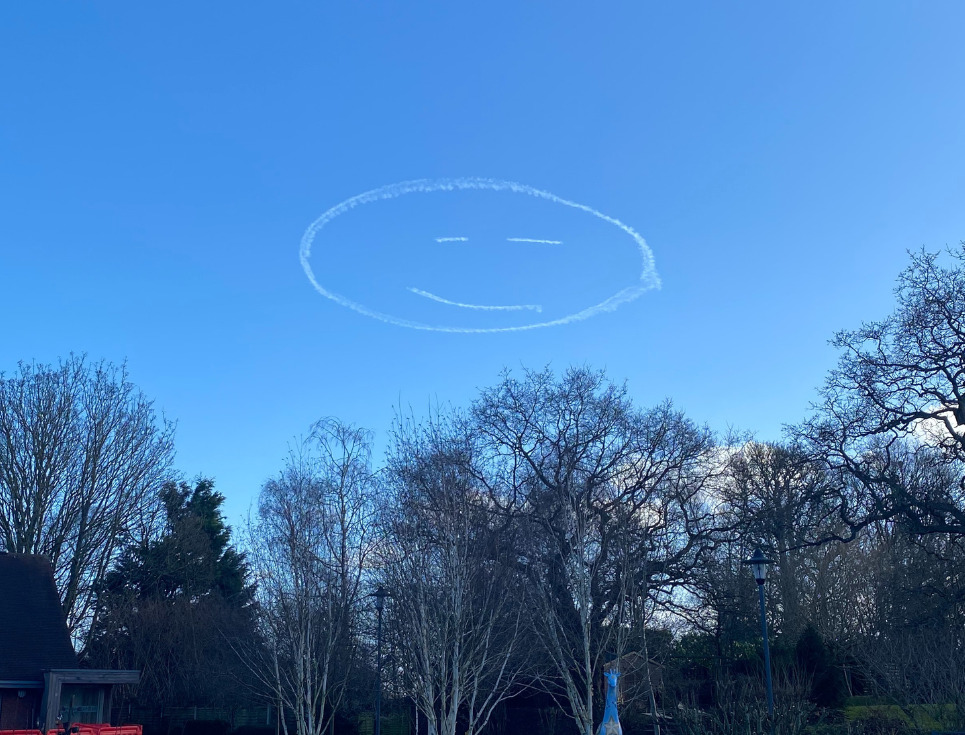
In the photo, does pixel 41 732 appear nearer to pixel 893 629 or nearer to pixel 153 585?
pixel 153 585

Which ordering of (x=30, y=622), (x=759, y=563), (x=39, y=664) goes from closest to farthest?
1. (x=759, y=563)
2. (x=39, y=664)
3. (x=30, y=622)

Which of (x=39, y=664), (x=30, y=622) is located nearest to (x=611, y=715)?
(x=39, y=664)

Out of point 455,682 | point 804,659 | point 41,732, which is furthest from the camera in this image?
point 804,659

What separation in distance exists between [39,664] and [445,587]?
16091 millimetres

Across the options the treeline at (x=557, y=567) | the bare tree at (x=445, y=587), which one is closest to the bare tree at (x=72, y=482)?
the treeline at (x=557, y=567)

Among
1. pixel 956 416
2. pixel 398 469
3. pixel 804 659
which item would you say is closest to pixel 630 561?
pixel 804 659

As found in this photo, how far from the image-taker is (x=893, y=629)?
23.3 meters

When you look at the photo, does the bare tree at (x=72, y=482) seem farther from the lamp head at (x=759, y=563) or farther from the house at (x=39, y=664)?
the lamp head at (x=759, y=563)

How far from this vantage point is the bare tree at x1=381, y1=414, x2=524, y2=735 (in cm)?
2159

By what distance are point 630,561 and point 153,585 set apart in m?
25.4

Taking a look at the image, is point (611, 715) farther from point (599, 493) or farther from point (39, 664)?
point (39, 664)

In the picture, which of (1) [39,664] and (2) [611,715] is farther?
(1) [39,664]

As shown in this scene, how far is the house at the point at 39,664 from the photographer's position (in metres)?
27.4

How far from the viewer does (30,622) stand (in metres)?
30.6
